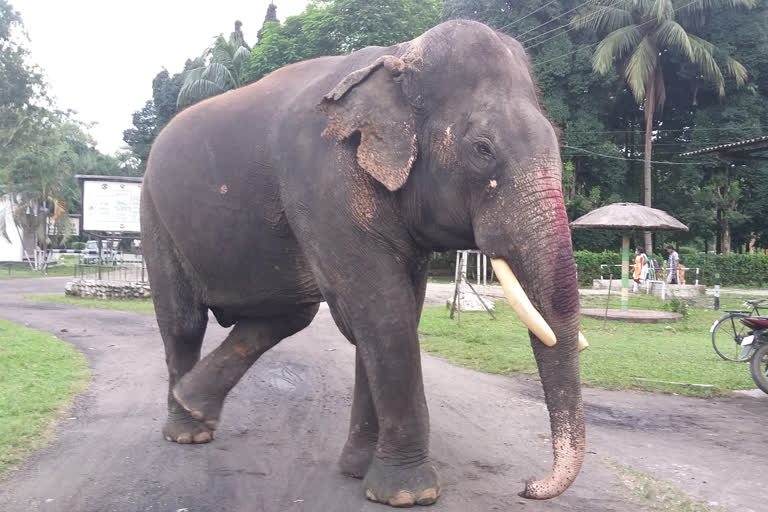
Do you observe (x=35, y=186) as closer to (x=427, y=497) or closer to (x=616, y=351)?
(x=616, y=351)

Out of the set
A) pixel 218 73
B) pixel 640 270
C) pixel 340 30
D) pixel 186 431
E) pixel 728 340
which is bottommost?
pixel 186 431

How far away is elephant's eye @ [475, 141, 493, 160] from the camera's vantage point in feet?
9.88

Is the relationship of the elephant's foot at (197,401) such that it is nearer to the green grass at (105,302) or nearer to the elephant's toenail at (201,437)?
the elephant's toenail at (201,437)

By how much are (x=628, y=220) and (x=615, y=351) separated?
466 centimetres

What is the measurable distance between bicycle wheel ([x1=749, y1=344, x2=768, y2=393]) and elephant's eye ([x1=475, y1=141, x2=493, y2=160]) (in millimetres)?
5750

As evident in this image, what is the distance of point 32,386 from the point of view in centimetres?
650

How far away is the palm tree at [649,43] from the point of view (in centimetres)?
2609

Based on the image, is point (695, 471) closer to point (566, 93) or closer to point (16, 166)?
point (566, 93)

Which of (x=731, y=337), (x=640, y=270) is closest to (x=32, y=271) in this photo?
(x=640, y=270)

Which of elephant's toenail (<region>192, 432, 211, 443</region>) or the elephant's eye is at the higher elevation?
the elephant's eye

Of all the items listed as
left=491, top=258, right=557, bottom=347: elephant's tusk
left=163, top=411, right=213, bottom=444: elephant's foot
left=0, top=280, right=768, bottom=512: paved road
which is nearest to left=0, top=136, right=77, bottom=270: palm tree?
left=0, top=280, right=768, bottom=512: paved road

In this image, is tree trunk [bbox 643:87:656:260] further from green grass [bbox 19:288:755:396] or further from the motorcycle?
the motorcycle

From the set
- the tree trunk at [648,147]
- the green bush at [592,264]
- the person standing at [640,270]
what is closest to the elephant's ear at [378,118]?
the person standing at [640,270]

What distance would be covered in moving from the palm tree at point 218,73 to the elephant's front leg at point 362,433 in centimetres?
2642
